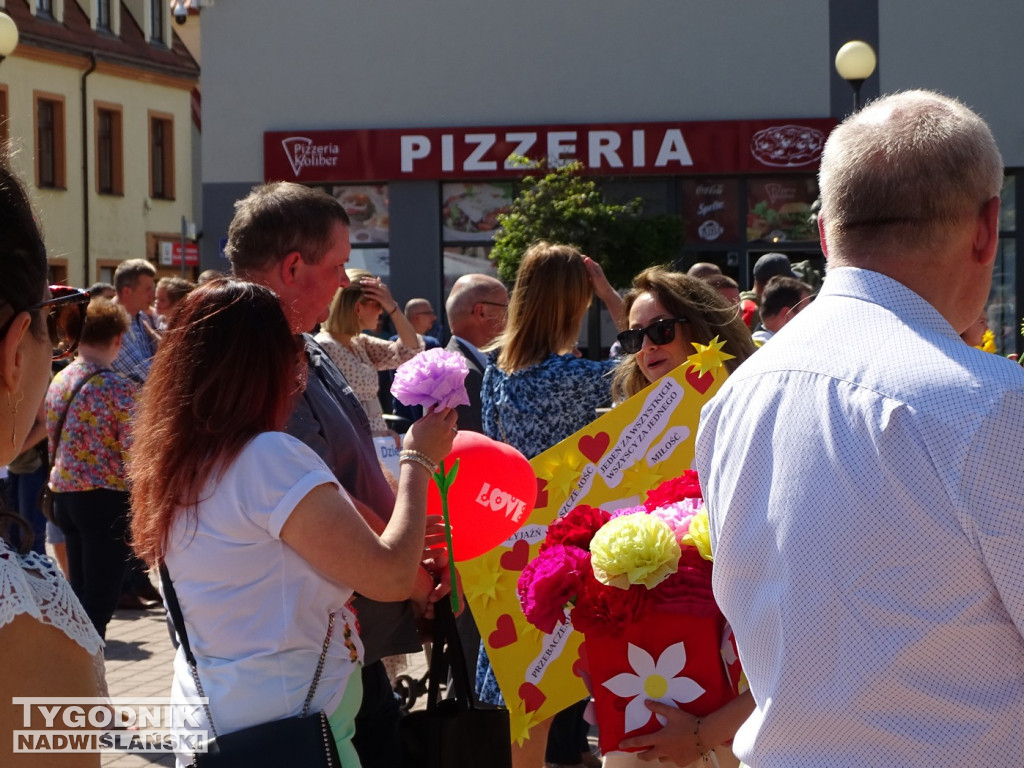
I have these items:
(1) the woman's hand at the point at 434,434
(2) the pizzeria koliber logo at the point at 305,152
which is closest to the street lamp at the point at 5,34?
(2) the pizzeria koliber logo at the point at 305,152

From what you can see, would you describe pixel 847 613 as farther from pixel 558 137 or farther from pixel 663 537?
pixel 558 137

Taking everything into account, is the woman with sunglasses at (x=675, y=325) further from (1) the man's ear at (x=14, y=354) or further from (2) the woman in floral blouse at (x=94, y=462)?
(2) the woman in floral blouse at (x=94, y=462)

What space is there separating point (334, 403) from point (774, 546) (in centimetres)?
164

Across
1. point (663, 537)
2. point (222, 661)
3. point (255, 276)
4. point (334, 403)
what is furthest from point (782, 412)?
point (255, 276)

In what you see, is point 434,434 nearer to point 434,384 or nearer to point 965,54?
point 434,384

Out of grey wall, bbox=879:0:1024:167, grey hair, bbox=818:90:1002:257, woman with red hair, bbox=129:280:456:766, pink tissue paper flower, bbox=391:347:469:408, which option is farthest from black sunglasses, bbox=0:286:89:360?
grey wall, bbox=879:0:1024:167

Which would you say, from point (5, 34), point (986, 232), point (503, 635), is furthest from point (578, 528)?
point (5, 34)

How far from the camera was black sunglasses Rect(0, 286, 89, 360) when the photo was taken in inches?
67.2

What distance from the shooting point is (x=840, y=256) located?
6.56ft

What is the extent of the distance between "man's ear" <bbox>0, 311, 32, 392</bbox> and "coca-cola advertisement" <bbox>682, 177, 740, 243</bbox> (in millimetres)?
22652

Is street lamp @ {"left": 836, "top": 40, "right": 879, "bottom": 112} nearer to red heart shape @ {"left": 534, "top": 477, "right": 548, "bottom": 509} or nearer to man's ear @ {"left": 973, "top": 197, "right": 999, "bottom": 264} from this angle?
red heart shape @ {"left": 534, "top": 477, "right": 548, "bottom": 509}

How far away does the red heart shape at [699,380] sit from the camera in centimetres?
394

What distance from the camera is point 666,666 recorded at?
2.88 meters

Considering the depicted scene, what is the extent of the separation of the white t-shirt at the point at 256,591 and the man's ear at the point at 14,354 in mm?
1002
